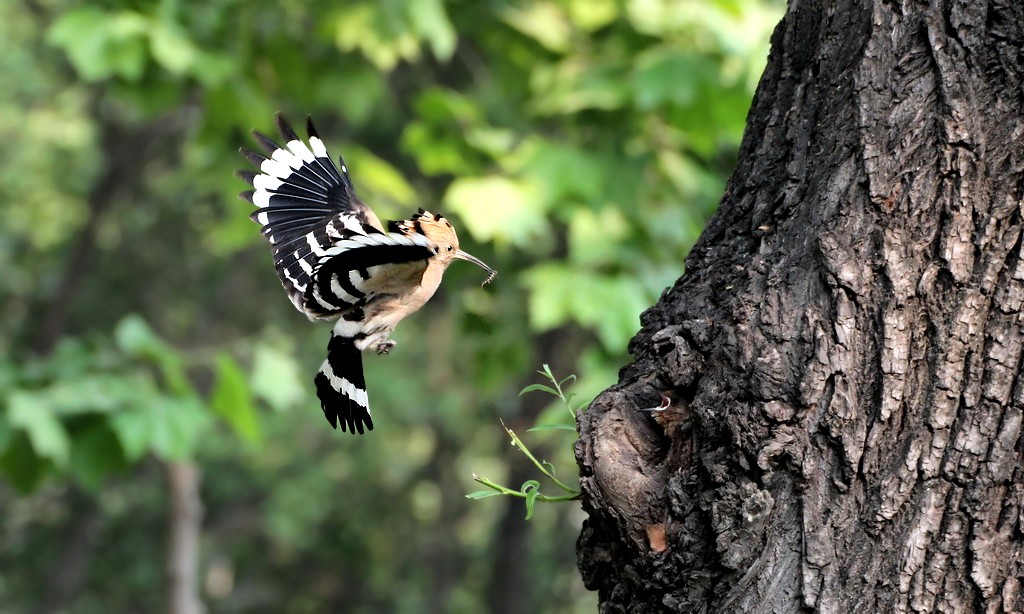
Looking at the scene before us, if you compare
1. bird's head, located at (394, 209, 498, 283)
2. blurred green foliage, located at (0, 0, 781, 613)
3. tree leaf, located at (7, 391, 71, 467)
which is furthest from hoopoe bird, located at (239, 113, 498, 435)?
tree leaf, located at (7, 391, 71, 467)

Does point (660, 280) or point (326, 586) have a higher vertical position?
point (326, 586)

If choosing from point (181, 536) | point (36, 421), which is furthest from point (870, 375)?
point (181, 536)

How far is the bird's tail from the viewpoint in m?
1.55

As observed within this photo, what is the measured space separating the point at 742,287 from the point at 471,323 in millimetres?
1041

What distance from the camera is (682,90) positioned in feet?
12.6

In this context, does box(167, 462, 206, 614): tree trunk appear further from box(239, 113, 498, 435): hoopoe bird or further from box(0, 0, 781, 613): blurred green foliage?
box(239, 113, 498, 435): hoopoe bird

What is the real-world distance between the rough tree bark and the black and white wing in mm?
494

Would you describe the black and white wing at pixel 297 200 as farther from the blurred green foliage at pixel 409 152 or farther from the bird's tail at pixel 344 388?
the blurred green foliage at pixel 409 152

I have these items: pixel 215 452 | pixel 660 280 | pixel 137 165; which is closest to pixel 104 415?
pixel 660 280

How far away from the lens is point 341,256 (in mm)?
1351

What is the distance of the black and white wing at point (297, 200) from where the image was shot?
5.09ft

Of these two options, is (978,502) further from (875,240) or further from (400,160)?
(400,160)

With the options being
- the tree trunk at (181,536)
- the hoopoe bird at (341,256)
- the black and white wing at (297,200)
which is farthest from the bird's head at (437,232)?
the tree trunk at (181,536)

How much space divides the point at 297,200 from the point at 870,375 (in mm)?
905
